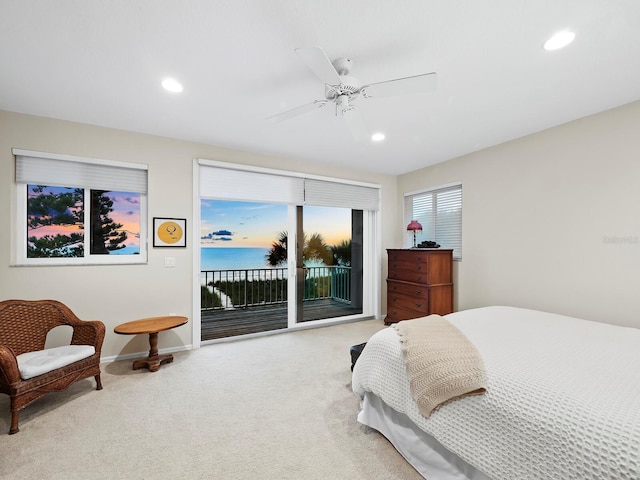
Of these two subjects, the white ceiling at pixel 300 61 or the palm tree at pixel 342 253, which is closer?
the white ceiling at pixel 300 61

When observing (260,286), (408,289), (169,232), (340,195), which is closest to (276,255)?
(260,286)

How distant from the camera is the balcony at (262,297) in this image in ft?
16.0

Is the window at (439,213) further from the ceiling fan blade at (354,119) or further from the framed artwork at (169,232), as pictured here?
the framed artwork at (169,232)

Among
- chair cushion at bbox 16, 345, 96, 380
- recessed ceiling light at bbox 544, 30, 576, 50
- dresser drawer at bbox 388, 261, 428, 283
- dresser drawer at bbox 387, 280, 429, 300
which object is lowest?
chair cushion at bbox 16, 345, 96, 380

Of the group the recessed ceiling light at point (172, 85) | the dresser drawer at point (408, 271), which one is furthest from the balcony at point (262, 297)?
the recessed ceiling light at point (172, 85)

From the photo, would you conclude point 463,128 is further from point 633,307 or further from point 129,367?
point 129,367

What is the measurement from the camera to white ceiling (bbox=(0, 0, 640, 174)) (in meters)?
1.60

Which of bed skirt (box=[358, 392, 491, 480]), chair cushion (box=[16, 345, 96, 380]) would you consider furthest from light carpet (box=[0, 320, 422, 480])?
chair cushion (box=[16, 345, 96, 380])

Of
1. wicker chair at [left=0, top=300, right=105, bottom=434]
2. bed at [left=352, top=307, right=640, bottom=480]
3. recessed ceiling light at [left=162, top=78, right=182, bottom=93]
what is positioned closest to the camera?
bed at [left=352, top=307, right=640, bottom=480]

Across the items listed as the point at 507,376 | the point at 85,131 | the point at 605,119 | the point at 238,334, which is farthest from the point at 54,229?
the point at 605,119

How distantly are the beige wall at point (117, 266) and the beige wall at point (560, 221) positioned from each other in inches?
129

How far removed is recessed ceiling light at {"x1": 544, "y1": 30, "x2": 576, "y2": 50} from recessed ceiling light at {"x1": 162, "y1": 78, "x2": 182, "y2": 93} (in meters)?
2.59

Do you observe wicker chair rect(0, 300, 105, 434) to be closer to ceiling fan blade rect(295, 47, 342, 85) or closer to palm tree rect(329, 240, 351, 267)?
ceiling fan blade rect(295, 47, 342, 85)

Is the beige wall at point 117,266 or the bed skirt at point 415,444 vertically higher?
the beige wall at point 117,266
